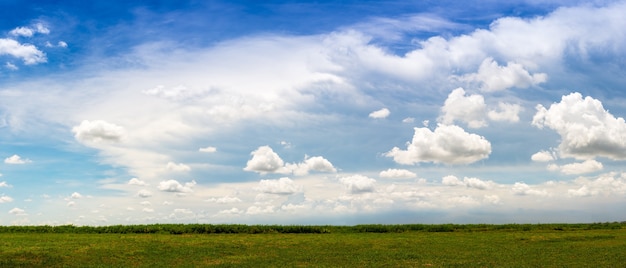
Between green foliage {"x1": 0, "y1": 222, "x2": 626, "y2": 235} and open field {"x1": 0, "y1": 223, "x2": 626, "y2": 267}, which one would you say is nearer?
open field {"x1": 0, "y1": 223, "x2": 626, "y2": 267}

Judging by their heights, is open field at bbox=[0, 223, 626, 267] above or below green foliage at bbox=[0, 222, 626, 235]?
below

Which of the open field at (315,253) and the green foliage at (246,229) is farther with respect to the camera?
the green foliage at (246,229)

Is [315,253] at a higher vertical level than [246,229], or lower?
lower

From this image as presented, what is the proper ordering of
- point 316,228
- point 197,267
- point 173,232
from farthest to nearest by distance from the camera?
point 316,228 < point 173,232 < point 197,267

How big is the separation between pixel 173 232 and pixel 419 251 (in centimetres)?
3805

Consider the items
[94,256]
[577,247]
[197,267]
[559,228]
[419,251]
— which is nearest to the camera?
[197,267]

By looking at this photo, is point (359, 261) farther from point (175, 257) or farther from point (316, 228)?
point (316, 228)

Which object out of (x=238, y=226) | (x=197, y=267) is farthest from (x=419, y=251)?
(x=238, y=226)

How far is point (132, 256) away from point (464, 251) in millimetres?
29147

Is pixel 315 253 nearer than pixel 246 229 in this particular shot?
Yes

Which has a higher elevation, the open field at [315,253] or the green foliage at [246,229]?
the green foliage at [246,229]

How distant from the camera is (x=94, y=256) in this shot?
1657 inches

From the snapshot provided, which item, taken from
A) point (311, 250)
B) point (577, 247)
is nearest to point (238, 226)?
point (311, 250)

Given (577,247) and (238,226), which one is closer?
(577,247)
